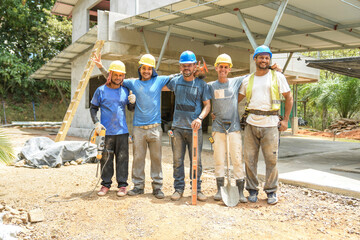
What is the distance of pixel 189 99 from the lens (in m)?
4.39

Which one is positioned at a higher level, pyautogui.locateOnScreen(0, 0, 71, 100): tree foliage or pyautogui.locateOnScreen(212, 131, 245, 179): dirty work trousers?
pyautogui.locateOnScreen(0, 0, 71, 100): tree foliage

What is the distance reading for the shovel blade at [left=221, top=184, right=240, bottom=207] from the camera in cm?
421

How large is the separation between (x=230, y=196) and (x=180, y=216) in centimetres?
83

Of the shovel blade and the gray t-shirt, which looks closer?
the shovel blade

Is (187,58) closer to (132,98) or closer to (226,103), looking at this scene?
(226,103)

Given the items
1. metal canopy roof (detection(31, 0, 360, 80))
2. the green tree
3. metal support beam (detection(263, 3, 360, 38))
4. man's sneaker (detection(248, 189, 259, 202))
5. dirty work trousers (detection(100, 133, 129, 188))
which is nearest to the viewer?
the green tree

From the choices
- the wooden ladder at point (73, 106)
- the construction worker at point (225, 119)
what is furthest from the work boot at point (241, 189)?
the wooden ladder at point (73, 106)

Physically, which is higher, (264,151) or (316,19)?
(316,19)

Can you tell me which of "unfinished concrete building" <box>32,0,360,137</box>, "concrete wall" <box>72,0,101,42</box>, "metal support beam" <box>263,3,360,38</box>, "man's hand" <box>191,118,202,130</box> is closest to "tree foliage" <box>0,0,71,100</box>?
"concrete wall" <box>72,0,101,42</box>

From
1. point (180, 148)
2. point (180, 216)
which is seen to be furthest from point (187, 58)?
point (180, 216)

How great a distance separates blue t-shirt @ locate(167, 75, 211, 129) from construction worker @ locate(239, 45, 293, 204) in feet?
1.99

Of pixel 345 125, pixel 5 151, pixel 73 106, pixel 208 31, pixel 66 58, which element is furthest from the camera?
pixel 345 125

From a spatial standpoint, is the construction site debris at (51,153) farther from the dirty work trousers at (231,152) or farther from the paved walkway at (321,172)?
the dirty work trousers at (231,152)

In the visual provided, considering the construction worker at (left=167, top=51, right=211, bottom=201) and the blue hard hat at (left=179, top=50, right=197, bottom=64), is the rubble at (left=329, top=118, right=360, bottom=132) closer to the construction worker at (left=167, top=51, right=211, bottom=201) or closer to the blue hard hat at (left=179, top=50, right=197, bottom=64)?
the construction worker at (left=167, top=51, right=211, bottom=201)
